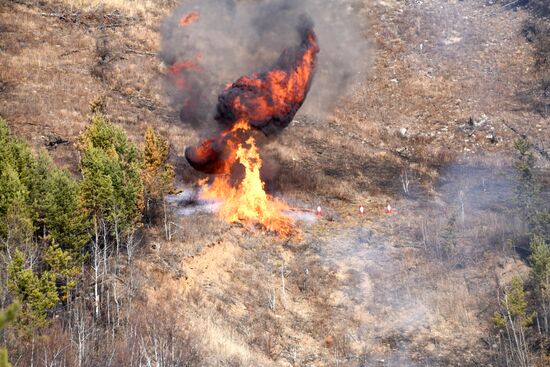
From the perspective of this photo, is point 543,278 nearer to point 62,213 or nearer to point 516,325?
point 516,325

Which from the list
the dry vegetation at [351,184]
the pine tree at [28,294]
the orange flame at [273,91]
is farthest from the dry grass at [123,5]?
the pine tree at [28,294]

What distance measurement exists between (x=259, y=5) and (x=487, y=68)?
33.5 meters

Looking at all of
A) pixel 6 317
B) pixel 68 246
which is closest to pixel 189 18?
pixel 68 246

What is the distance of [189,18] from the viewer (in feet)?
146

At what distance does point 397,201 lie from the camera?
144 feet

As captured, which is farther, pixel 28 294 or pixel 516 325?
pixel 516 325

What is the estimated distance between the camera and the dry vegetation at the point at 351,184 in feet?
90.8

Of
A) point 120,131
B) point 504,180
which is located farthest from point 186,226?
point 504,180

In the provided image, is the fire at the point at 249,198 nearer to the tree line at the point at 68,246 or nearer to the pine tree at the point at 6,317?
the tree line at the point at 68,246

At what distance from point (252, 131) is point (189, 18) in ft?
38.7

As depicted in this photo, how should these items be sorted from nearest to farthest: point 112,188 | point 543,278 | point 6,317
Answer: point 6,317
point 543,278
point 112,188

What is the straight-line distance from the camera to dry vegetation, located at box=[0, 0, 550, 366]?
27.7 meters

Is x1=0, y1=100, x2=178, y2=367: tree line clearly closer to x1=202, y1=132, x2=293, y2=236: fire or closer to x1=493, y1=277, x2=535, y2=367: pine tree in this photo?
x1=202, y1=132, x2=293, y2=236: fire

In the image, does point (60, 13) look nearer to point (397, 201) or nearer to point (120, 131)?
point (120, 131)
